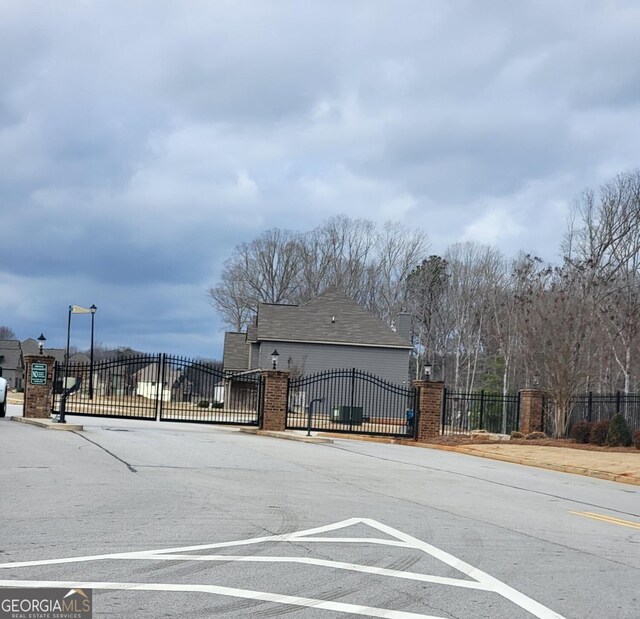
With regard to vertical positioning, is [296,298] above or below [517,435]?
above

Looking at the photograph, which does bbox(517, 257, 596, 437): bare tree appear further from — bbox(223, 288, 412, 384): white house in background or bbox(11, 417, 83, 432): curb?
bbox(11, 417, 83, 432): curb

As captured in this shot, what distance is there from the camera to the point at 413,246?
71.6 m

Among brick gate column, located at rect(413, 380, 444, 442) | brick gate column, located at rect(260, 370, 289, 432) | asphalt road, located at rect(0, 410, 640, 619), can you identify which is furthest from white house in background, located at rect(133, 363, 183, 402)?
asphalt road, located at rect(0, 410, 640, 619)

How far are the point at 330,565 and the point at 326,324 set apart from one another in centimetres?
4679

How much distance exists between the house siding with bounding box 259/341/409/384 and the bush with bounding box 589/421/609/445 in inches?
991

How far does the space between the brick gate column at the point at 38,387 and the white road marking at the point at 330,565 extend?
68.8 ft

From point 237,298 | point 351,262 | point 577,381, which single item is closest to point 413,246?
point 351,262

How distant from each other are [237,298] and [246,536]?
67384mm

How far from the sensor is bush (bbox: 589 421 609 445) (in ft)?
93.7

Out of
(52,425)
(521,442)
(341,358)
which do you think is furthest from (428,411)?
(341,358)

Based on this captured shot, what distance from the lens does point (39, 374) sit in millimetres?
28578

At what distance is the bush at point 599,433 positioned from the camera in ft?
93.7

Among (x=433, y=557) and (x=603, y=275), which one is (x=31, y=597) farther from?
(x=603, y=275)

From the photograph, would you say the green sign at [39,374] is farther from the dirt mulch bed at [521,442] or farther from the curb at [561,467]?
the curb at [561,467]
